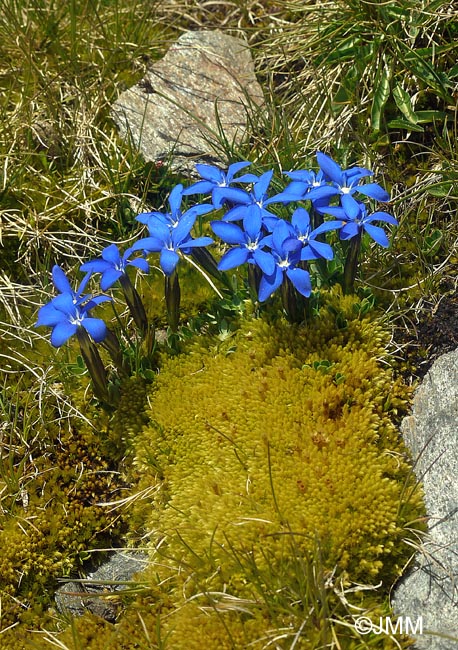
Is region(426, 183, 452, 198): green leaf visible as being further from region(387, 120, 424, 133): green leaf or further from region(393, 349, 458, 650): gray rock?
region(393, 349, 458, 650): gray rock

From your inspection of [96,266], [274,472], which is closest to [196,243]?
[96,266]

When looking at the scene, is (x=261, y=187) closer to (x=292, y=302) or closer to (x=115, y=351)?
(x=292, y=302)

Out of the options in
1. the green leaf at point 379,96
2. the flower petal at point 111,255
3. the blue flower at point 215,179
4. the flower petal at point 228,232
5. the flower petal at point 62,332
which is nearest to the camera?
the flower petal at point 62,332

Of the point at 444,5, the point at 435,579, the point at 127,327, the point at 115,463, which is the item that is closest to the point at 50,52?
the point at 127,327

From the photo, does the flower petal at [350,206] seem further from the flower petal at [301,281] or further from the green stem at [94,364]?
the green stem at [94,364]

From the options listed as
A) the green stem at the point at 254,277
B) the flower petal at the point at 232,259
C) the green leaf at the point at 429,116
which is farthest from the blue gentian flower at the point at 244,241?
the green leaf at the point at 429,116
